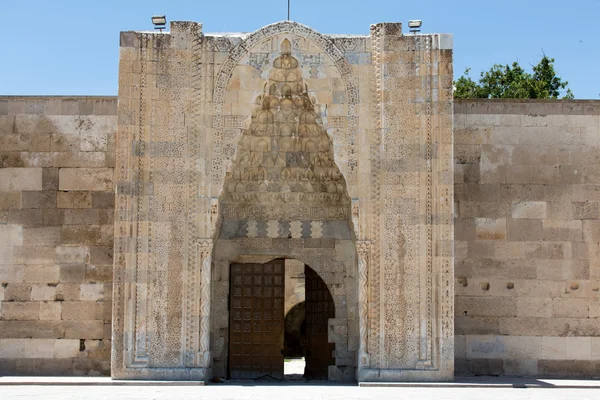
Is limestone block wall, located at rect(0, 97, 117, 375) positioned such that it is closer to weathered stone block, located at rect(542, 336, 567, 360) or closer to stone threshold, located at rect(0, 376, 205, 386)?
stone threshold, located at rect(0, 376, 205, 386)

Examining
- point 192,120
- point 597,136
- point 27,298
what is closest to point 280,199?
point 192,120

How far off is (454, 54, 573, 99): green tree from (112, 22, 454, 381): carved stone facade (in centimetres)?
1467

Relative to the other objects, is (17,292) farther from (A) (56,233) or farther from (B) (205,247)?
(B) (205,247)

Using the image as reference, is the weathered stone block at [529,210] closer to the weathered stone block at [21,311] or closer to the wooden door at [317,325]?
the wooden door at [317,325]

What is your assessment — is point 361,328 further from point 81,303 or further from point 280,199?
point 81,303

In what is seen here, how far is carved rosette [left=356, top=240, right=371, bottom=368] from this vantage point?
10.2 metres

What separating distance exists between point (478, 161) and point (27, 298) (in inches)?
243

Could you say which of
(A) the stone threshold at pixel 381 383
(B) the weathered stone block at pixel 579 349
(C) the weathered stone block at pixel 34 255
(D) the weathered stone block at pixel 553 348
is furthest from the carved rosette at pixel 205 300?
(B) the weathered stone block at pixel 579 349

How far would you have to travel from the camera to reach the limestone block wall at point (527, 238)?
1103 cm

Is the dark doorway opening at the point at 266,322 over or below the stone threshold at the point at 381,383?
over

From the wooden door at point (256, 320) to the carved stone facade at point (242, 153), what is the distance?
43.1 inches

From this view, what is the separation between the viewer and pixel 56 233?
11.1m

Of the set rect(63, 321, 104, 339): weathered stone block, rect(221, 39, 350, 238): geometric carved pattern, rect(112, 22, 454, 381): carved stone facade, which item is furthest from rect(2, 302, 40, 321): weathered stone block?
rect(221, 39, 350, 238): geometric carved pattern

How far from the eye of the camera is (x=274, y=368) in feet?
38.4
